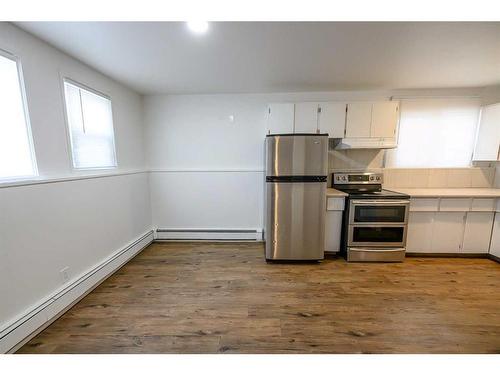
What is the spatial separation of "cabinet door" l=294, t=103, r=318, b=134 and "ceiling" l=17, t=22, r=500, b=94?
0.94ft

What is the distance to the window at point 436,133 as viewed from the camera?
3.26 meters

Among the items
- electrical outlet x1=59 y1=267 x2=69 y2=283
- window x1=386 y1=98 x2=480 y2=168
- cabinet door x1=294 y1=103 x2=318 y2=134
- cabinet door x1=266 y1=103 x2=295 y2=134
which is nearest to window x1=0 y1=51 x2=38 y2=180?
electrical outlet x1=59 y1=267 x2=69 y2=283

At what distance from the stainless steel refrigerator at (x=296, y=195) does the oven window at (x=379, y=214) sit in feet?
1.60

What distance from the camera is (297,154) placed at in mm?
2713

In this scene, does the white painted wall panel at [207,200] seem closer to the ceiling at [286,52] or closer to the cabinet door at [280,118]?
the cabinet door at [280,118]

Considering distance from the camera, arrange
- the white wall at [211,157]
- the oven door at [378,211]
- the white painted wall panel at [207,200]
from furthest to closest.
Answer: the white painted wall panel at [207,200], the white wall at [211,157], the oven door at [378,211]

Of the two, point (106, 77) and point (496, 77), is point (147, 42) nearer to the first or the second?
point (106, 77)

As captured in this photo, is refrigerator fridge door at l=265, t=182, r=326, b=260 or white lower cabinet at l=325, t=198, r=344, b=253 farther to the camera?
white lower cabinet at l=325, t=198, r=344, b=253

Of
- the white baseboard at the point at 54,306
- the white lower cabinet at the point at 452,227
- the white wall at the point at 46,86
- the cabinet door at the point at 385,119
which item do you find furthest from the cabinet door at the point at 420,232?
the white wall at the point at 46,86

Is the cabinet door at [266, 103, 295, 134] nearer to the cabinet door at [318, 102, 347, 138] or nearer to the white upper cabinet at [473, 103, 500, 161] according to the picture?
the cabinet door at [318, 102, 347, 138]

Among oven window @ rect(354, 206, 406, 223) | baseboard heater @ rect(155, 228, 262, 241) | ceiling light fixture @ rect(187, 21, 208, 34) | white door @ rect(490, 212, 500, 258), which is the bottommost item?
baseboard heater @ rect(155, 228, 262, 241)

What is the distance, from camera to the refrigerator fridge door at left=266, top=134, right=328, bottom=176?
2695mm

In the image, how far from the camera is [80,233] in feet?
7.06

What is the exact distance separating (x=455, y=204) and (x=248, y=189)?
288cm
